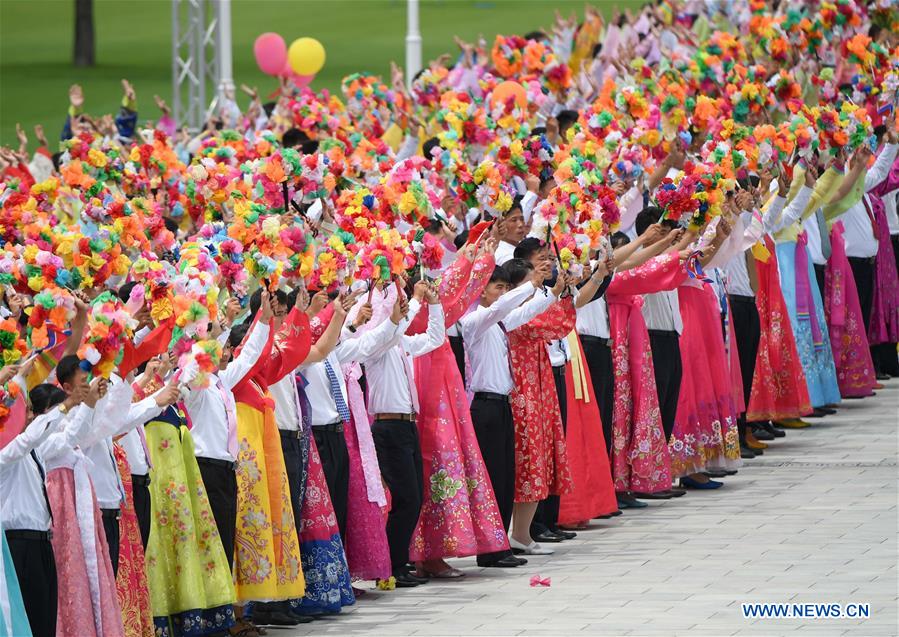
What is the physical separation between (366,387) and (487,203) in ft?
4.82

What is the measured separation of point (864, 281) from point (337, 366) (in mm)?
6952

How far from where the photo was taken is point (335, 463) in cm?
948

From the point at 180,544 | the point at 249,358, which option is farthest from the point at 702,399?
the point at 180,544

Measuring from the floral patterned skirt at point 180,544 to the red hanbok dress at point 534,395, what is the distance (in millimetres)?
2445

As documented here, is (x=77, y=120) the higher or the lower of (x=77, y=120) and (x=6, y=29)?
the lower

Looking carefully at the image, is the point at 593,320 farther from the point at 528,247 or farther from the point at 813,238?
the point at 813,238

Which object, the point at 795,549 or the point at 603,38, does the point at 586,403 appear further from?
the point at 603,38

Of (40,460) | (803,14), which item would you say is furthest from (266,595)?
(803,14)

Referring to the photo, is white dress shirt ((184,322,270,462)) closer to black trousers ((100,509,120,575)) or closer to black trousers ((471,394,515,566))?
black trousers ((100,509,120,575))

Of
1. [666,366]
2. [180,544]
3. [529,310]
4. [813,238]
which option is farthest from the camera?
[813,238]

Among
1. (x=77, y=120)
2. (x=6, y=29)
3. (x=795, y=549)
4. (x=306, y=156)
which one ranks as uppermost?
(x=6, y=29)

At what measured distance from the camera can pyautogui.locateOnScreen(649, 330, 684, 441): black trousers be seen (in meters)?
12.0

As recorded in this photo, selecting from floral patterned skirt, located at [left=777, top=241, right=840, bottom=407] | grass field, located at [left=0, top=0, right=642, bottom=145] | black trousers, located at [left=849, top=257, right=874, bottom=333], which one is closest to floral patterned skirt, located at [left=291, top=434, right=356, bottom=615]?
floral patterned skirt, located at [left=777, top=241, right=840, bottom=407]

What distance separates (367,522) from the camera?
9.65 metres
